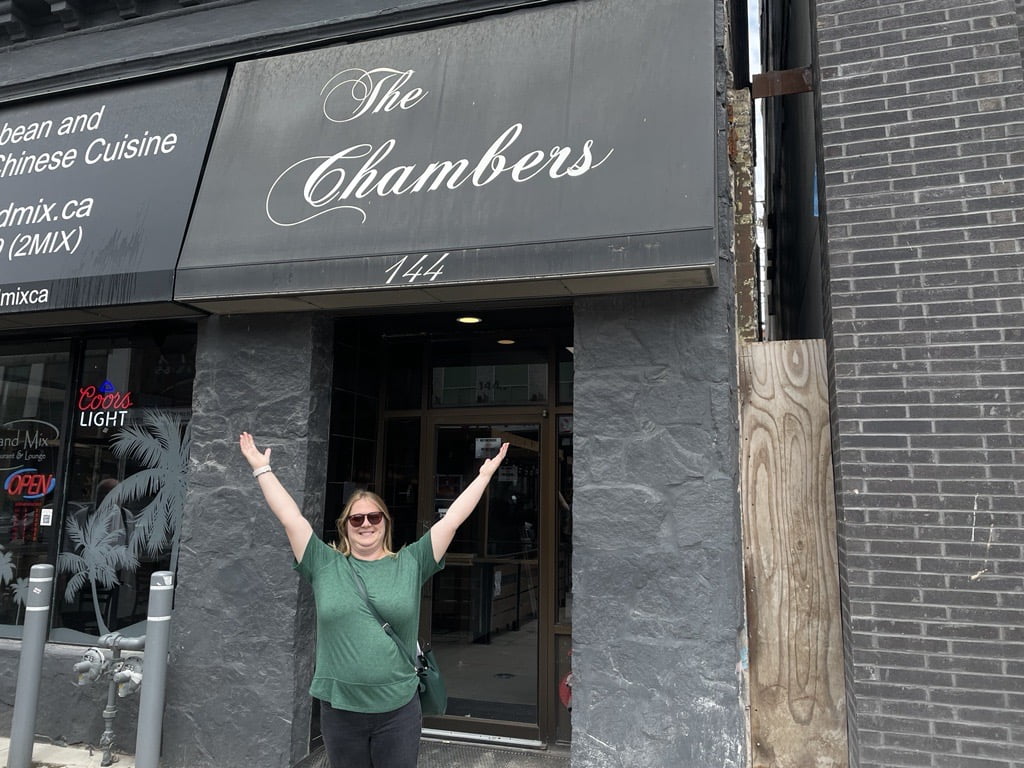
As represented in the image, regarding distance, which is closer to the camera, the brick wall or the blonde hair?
the blonde hair

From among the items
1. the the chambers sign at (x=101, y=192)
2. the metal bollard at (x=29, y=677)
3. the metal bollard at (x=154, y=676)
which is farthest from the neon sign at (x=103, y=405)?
the metal bollard at (x=154, y=676)

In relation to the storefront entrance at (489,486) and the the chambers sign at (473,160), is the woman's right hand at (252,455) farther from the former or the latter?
the storefront entrance at (489,486)

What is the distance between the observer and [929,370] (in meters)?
3.55

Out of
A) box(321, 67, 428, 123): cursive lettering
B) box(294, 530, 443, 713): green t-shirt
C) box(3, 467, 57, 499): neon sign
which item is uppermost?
box(321, 67, 428, 123): cursive lettering

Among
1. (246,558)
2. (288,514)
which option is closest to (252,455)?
(288,514)

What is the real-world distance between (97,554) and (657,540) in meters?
4.33

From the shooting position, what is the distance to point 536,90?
4203mm

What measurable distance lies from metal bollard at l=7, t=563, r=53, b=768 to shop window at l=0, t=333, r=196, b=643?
0.68 m

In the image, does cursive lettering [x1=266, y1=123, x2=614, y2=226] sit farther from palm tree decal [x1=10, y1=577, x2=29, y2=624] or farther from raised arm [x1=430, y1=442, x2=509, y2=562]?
palm tree decal [x1=10, y1=577, x2=29, y2=624]

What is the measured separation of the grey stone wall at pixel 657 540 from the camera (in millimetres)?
3619

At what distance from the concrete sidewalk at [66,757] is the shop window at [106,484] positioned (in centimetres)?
72

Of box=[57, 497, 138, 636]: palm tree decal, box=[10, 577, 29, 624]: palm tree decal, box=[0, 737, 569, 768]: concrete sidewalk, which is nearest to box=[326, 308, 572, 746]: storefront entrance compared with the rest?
box=[0, 737, 569, 768]: concrete sidewalk

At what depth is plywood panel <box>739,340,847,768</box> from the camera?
3.86 meters

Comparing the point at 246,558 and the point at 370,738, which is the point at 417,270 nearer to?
the point at 246,558
